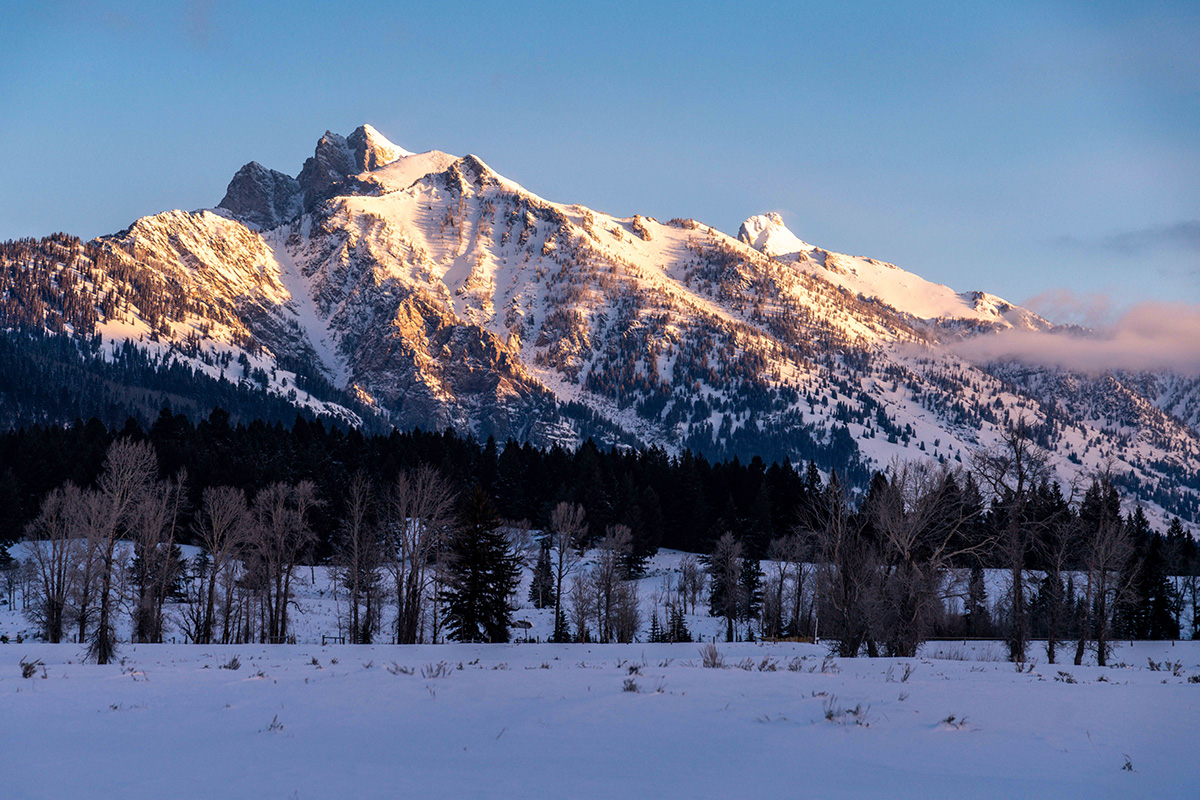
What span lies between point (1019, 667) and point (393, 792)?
20.2m

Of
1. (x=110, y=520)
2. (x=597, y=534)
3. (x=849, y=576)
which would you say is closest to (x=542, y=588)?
(x=597, y=534)

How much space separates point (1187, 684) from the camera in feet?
59.5

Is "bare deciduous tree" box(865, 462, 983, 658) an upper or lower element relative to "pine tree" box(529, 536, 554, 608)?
upper

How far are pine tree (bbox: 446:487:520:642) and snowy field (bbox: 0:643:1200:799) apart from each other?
89.4 ft

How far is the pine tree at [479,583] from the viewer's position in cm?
4412

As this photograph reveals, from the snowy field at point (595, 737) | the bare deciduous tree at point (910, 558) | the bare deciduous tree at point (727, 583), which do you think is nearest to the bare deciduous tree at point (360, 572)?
the bare deciduous tree at point (727, 583)

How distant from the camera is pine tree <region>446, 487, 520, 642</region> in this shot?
4412 cm

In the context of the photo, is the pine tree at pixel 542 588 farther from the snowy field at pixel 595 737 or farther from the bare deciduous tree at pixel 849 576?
the snowy field at pixel 595 737

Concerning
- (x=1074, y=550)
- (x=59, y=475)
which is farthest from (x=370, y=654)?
(x=59, y=475)

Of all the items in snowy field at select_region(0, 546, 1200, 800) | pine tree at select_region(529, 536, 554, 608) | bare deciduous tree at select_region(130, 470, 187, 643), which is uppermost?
snowy field at select_region(0, 546, 1200, 800)

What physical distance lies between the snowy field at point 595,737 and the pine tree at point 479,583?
27251 millimetres

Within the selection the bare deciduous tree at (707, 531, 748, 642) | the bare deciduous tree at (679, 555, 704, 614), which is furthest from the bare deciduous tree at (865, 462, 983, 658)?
the bare deciduous tree at (679, 555, 704, 614)

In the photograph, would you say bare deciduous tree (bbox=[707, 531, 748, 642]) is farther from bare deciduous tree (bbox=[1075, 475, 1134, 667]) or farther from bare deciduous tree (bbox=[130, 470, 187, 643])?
bare deciduous tree (bbox=[130, 470, 187, 643])

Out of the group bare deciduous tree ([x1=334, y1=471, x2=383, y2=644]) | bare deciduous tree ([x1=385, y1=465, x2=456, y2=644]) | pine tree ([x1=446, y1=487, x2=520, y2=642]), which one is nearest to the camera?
pine tree ([x1=446, y1=487, x2=520, y2=642])
